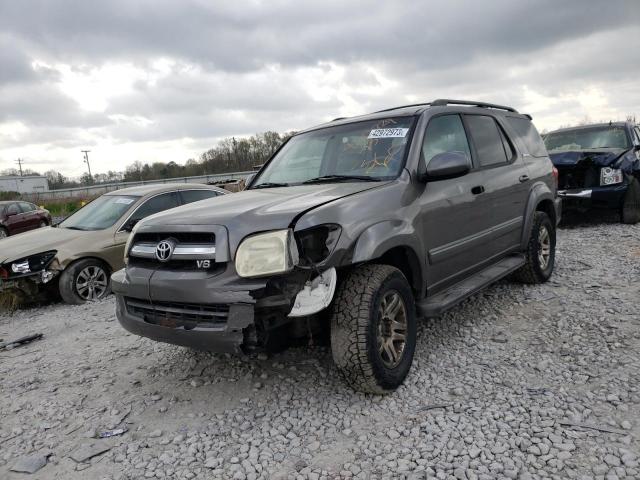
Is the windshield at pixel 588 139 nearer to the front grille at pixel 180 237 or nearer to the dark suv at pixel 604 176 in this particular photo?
the dark suv at pixel 604 176

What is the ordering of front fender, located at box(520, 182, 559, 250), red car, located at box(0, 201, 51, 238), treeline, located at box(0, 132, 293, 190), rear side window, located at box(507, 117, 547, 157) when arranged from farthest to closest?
1. treeline, located at box(0, 132, 293, 190)
2. red car, located at box(0, 201, 51, 238)
3. rear side window, located at box(507, 117, 547, 157)
4. front fender, located at box(520, 182, 559, 250)

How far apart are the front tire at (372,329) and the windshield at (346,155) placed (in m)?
0.84

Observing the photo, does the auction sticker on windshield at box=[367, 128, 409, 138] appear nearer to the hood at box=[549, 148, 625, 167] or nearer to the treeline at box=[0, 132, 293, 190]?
the hood at box=[549, 148, 625, 167]

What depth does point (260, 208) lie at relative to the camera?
118 inches

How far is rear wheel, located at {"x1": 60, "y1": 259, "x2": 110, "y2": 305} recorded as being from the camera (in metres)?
6.12

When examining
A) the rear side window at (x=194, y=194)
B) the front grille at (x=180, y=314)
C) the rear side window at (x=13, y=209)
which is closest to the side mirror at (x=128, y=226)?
the rear side window at (x=194, y=194)

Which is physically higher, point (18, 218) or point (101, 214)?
point (18, 218)

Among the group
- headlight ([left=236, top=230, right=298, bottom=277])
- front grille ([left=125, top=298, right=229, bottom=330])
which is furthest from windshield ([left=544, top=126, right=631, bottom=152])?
front grille ([left=125, top=298, right=229, bottom=330])

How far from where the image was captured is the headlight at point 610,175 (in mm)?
8031

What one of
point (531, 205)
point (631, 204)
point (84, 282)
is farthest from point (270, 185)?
point (631, 204)

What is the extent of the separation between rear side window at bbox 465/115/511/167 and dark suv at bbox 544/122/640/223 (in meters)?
4.27

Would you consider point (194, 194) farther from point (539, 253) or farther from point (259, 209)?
point (539, 253)

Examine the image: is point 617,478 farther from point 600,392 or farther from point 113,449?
point 113,449

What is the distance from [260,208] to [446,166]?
1.32m
